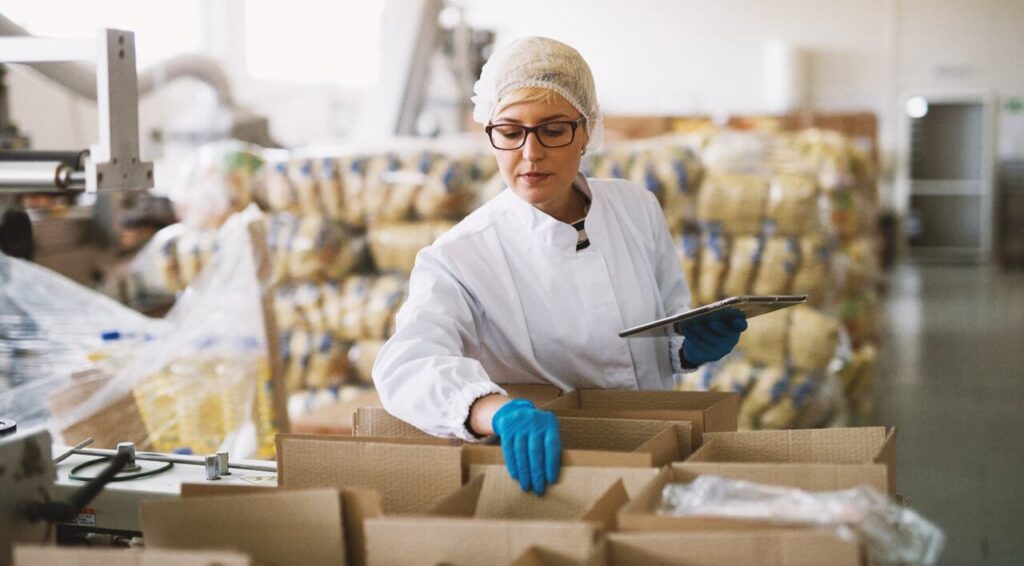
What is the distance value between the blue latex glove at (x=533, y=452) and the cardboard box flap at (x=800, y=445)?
0.22m

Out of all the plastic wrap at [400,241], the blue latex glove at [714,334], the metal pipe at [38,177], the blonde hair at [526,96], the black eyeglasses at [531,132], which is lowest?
the blue latex glove at [714,334]

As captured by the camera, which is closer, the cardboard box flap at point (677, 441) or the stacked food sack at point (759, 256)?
the cardboard box flap at point (677, 441)

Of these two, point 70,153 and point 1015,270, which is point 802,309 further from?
point 1015,270

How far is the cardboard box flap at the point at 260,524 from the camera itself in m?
1.24

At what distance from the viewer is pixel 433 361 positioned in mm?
1680

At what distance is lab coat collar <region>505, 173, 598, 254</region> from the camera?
2.03 meters

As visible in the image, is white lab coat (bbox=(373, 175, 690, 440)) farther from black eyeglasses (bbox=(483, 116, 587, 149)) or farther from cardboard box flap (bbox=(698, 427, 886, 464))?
cardboard box flap (bbox=(698, 427, 886, 464))

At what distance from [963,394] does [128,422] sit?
215 inches

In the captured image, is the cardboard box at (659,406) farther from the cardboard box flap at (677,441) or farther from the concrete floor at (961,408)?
the concrete floor at (961,408)

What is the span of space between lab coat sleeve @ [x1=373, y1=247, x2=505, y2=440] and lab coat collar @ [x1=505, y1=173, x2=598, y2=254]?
0.20 metres

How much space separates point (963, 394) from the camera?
6.38 m

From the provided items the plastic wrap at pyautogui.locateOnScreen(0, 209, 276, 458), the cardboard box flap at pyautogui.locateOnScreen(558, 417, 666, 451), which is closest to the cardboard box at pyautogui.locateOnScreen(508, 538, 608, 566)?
the cardboard box flap at pyautogui.locateOnScreen(558, 417, 666, 451)

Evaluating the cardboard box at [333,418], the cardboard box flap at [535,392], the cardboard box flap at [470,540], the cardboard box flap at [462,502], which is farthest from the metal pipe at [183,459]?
the cardboard box at [333,418]

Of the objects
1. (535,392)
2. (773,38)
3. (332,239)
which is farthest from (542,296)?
(773,38)
